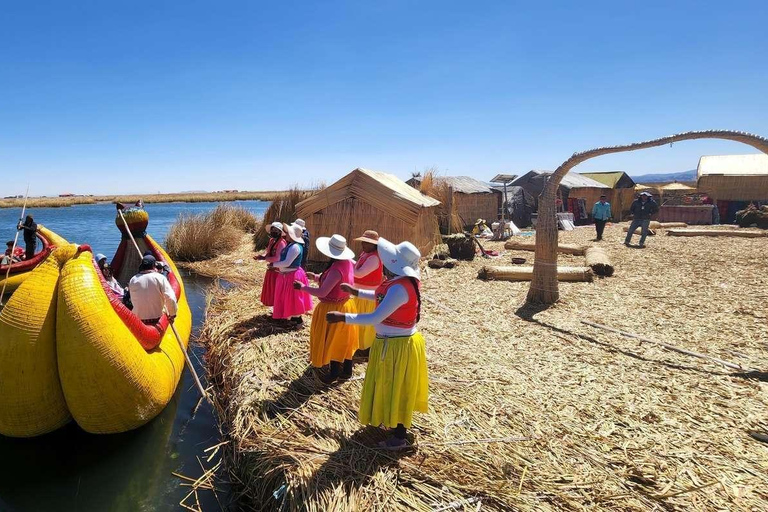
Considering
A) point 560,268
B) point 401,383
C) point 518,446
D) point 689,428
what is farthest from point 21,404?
point 560,268

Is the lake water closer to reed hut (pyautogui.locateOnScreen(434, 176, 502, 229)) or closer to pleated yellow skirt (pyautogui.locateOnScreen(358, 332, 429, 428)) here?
pleated yellow skirt (pyautogui.locateOnScreen(358, 332, 429, 428))

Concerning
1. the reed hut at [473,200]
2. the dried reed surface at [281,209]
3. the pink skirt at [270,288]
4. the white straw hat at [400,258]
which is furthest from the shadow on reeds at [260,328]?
the reed hut at [473,200]

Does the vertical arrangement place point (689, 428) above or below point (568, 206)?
below

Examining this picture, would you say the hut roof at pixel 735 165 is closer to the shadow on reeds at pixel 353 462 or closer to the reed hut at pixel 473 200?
the reed hut at pixel 473 200

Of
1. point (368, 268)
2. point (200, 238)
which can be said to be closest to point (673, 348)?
point (368, 268)

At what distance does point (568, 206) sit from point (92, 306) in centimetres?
2185

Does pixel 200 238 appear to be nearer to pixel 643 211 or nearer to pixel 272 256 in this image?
pixel 272 256

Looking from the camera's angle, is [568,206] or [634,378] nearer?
[634,378]

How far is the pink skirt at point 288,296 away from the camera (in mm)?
5691

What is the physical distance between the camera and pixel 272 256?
6047 mm

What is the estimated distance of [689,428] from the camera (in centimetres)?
347

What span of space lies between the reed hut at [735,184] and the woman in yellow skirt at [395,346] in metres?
24.0

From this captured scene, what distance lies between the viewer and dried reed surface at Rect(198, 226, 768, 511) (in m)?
2.80

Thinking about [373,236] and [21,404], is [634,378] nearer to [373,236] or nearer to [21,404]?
[373,236]
